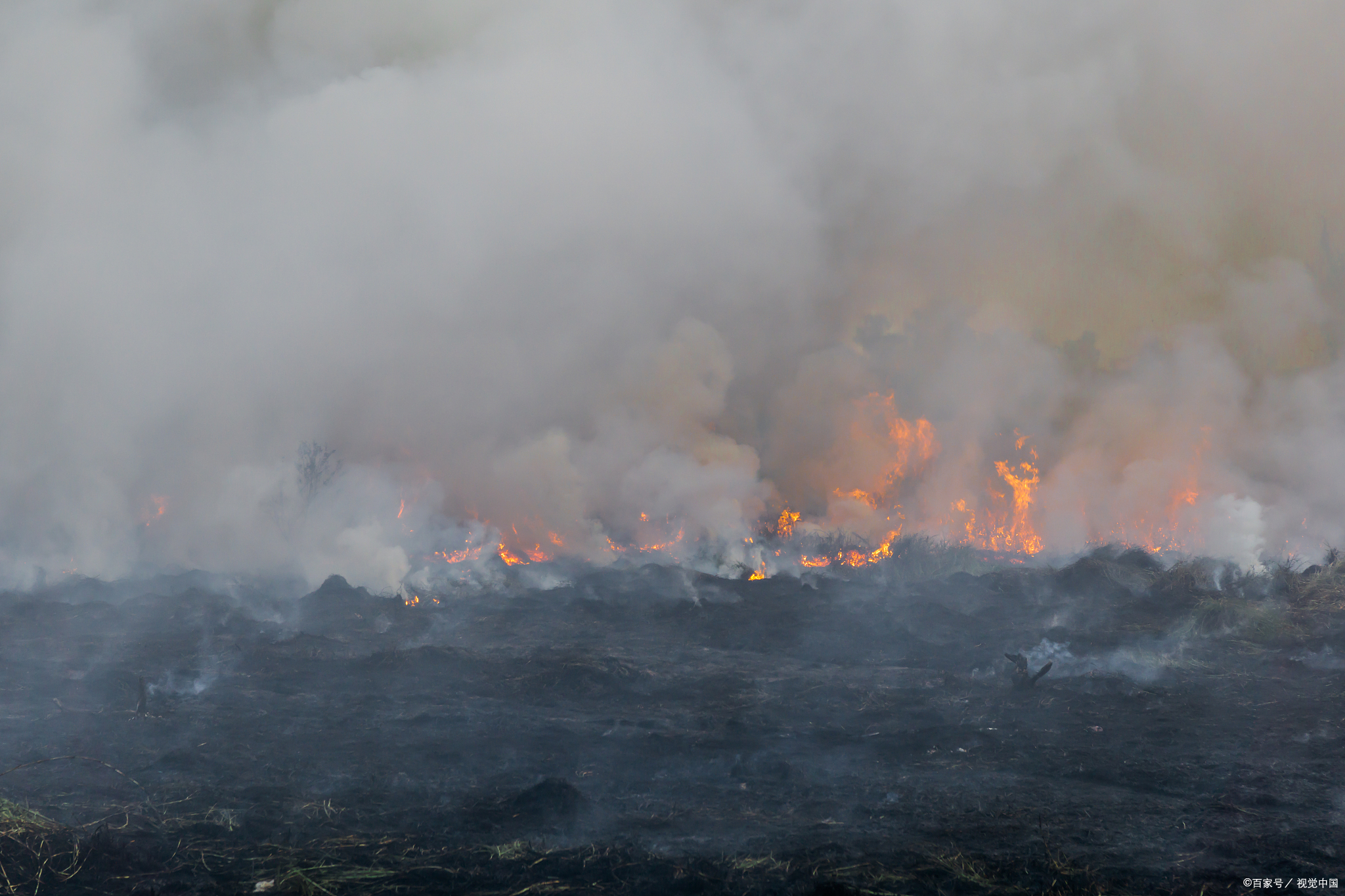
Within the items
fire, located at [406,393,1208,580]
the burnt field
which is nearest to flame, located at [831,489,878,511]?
fire, located at [406,393,1208,580]

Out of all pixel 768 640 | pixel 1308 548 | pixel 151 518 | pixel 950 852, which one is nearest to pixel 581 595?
pixel 768 640

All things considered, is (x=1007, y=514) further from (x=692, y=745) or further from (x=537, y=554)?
(x=692, y=745)

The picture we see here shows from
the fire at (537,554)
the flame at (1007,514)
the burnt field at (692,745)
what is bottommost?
the burnt field at (692,745)

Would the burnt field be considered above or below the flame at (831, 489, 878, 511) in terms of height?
below

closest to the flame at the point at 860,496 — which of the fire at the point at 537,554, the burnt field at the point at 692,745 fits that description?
the fire at the point at 537,554

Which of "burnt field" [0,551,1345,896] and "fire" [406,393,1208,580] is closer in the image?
"burnt field" [0,551,1345,896]

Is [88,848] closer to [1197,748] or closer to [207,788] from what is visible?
[207,788]

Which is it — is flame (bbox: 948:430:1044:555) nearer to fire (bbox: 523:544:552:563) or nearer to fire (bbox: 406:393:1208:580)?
fire (bbox: 406:393:1208:580)

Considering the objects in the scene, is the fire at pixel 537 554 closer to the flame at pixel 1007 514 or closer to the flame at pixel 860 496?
the flame at pixel 860 496
